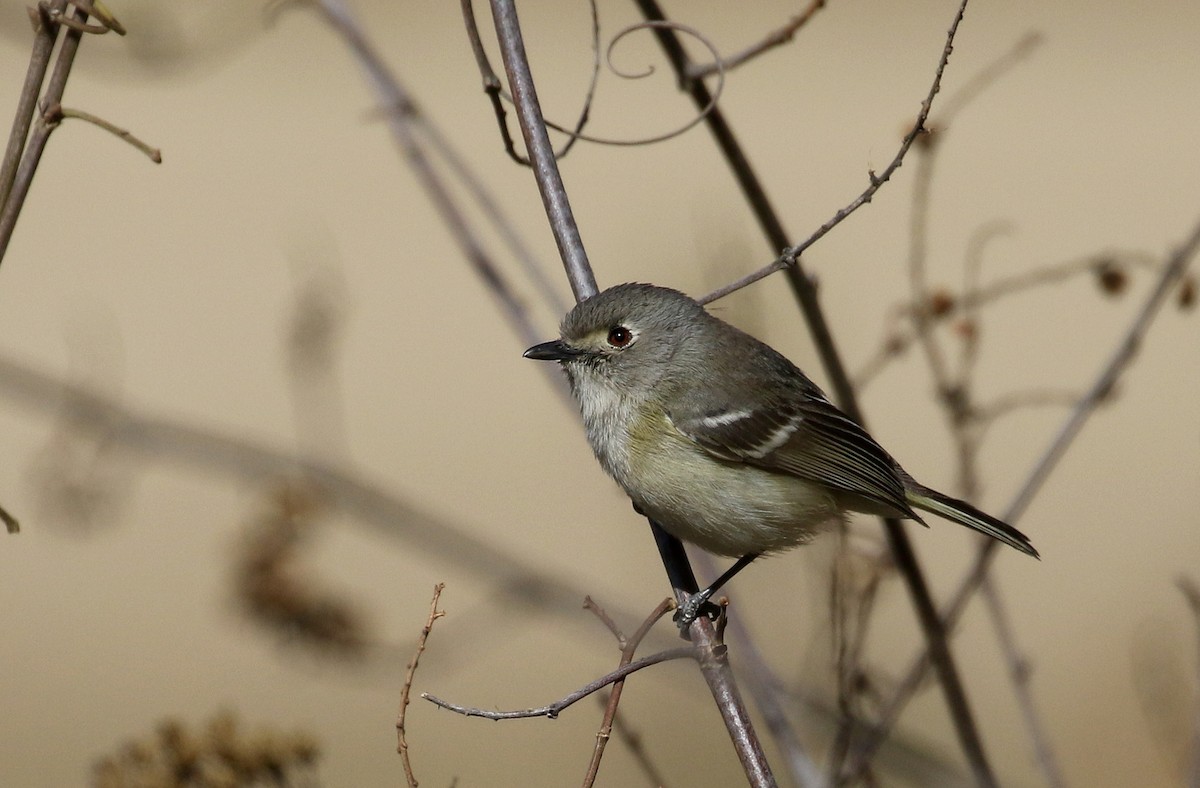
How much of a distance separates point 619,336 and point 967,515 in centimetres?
98

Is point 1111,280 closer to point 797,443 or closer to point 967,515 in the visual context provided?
point 967,515

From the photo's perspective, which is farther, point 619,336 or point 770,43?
point 619,336

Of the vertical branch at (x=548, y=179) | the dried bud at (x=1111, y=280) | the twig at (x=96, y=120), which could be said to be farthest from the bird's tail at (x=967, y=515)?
the twig at (x=96, y=120)

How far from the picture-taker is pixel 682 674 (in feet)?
11.3

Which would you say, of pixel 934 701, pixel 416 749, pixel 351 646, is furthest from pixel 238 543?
pixel 934 701

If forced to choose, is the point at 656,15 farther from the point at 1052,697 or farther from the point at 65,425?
the point at 1052,697

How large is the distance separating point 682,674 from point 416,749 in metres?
2.25

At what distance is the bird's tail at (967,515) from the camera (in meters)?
2.91

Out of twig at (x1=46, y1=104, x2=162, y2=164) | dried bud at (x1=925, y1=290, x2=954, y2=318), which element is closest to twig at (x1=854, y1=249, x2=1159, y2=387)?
dried bud at (x1=925, y1=290, x2=954, y2=318)

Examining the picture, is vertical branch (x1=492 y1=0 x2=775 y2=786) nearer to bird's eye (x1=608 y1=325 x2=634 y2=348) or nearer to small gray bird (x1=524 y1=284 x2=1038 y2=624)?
small gray bird (x1=524 y1=284 x2=1038 y2=624)

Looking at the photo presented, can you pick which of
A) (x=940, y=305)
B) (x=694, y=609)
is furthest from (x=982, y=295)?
(x=694, y=609)

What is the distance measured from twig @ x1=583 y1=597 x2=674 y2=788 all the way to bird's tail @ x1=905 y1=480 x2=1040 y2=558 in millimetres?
1074

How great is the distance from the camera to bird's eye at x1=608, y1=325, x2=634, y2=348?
10.3 feet

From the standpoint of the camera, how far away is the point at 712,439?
3.10m
